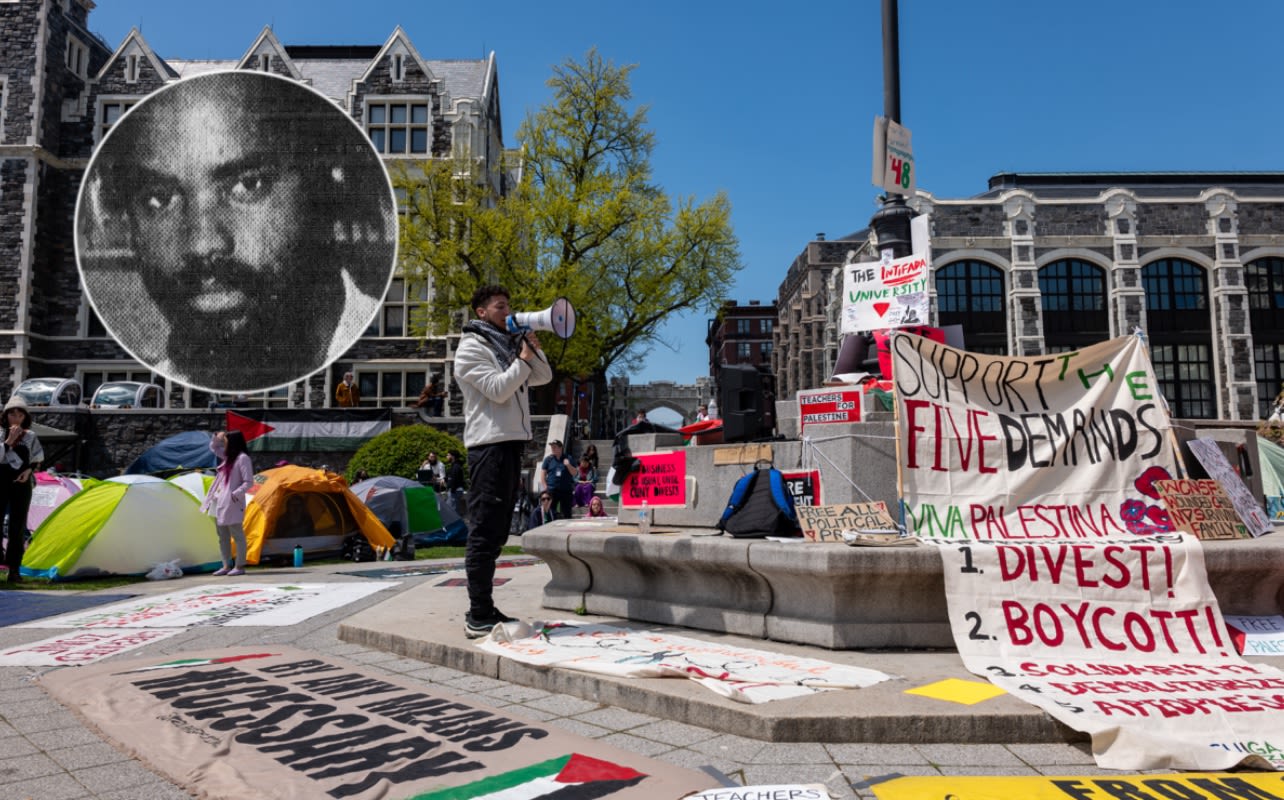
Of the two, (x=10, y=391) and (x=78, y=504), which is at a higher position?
(x=10, y=391)

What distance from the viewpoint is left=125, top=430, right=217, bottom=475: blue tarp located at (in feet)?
73.1

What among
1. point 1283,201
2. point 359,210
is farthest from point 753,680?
point 1283,201

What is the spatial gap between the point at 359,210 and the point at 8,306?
17.4m

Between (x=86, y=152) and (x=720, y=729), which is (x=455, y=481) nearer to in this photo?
(x=720, y=729)

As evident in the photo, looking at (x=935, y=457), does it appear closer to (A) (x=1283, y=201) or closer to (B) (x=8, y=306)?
(B) (x=8, y=306)

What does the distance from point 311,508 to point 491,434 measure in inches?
387

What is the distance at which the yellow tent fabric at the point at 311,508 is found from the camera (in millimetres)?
12398

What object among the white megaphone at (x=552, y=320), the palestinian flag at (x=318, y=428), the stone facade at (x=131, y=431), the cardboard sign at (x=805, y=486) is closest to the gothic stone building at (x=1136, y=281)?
the stone facade at (x=131, y=431)

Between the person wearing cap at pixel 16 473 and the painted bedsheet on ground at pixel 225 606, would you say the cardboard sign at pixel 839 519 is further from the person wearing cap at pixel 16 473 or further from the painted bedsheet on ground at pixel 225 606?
the person wearing cap at pixel 16 473

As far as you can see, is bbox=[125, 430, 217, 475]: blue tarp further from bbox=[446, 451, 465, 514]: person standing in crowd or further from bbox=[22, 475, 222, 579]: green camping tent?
bbox=[22, 475, 222, 579]: green camping tent

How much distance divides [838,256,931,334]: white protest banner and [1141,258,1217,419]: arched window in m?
41.8

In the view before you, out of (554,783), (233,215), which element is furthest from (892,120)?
(233,215)

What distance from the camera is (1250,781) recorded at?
273cm

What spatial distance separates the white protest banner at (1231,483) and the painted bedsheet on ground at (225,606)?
676 centimetres
